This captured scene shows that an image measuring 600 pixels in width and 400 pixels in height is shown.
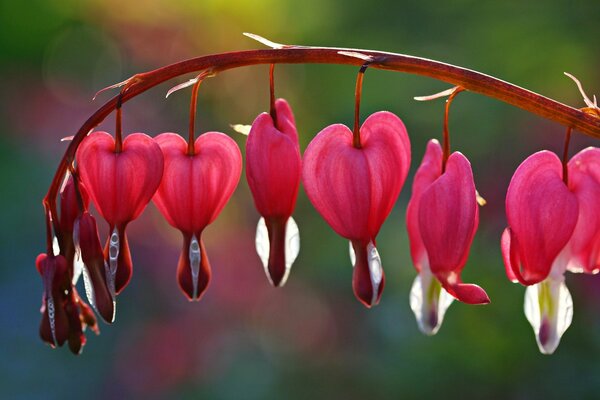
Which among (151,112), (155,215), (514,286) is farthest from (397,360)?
(151,112)

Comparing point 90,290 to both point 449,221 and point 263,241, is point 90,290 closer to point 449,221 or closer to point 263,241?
point 263,241

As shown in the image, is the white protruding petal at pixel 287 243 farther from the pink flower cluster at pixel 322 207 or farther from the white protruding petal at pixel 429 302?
the white protruding petal at pixel 429 302

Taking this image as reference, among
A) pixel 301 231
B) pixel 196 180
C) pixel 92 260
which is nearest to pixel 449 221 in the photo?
pixel 196 180

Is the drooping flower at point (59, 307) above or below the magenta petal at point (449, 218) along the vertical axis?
below

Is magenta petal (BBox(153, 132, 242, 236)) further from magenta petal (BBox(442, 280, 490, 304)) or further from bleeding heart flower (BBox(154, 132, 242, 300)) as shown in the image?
magenta petal (BBox(442, 280, 490, 304))

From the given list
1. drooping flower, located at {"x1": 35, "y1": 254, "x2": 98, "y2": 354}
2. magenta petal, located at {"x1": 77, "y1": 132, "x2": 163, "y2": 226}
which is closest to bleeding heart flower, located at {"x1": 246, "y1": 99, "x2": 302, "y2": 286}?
magenta petal, located at {"x1": 77, "y1": 132, "x2": 163, "y2": 226}

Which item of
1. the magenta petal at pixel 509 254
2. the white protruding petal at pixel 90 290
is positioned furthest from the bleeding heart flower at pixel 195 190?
the magenta petal at pixel 509 254

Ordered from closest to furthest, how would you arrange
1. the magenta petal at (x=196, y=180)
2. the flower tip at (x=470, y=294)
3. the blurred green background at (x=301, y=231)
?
the flower tip at (x=470, y=294)
the magenta petal at (x=196, y=180)
the blurred green background at (x=301, y=231)
